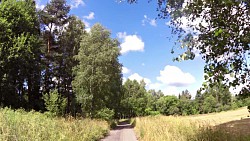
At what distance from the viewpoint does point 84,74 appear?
4044 centimetres

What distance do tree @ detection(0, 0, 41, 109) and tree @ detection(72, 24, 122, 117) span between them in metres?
7.76

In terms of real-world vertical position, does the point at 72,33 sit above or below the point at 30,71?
above

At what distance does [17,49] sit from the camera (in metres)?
39.7

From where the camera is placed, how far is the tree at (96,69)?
1566 inches

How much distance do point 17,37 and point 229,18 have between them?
40.7m

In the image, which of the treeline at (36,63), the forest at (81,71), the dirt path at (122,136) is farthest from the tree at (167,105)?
the dirt path at (122,136)

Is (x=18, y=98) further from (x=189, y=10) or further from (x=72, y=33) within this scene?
(x=189, y=10)

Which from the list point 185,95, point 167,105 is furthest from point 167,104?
point 185,95

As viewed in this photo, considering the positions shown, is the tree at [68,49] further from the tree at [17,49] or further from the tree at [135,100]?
the tree at [135,100]

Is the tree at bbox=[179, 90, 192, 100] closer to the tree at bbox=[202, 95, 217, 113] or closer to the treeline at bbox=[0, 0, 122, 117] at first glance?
the tree at bbox=[202, 95, 217, 113]

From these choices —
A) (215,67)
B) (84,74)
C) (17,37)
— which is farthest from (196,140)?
(17,37)

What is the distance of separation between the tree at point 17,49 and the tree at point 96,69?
776cm

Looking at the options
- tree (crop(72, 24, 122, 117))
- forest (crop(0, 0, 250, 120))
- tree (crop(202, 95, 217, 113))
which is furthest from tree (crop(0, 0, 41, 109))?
tree (crop(202, 95, 217, 113))

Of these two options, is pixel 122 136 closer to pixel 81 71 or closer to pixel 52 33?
pixel 81 71
